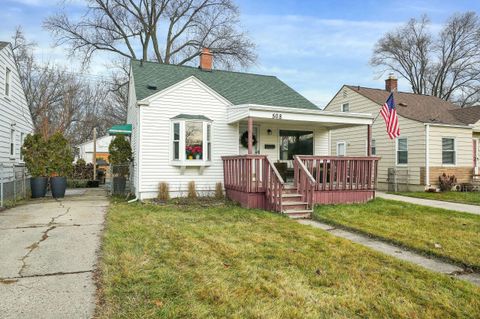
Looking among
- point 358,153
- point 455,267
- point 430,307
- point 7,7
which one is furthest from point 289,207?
point 7,7

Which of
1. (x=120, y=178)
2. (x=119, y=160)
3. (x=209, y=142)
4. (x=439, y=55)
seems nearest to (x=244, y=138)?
(x=209, y=142)

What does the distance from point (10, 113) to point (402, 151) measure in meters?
17.0

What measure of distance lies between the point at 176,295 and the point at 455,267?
3670mm

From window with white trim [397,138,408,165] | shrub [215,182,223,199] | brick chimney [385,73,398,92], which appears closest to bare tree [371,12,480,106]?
brick chimney [385,73,398,92]

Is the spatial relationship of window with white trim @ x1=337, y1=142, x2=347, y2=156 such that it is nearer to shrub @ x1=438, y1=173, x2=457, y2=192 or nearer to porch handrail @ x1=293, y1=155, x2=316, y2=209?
shrub @ x1=438, y1=173, x2=457, y2=192

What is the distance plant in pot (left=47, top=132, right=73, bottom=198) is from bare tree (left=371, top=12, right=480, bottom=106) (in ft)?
102

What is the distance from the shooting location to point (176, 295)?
3.33 meters

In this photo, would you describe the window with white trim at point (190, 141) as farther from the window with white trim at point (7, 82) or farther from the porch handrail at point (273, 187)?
the window with white trim at point (7, 82)

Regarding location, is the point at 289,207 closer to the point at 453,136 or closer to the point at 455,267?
the point at 455,267

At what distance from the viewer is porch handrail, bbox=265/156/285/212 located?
8633 millimetres

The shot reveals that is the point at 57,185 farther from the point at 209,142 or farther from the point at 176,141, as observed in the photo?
the point at 209,142

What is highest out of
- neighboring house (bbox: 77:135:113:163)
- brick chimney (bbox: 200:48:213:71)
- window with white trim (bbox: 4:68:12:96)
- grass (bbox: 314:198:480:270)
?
brick chimney (bbox: 200:48:213:71)

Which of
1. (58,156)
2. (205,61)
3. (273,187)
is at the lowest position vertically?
(273,187)

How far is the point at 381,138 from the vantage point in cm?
1714
